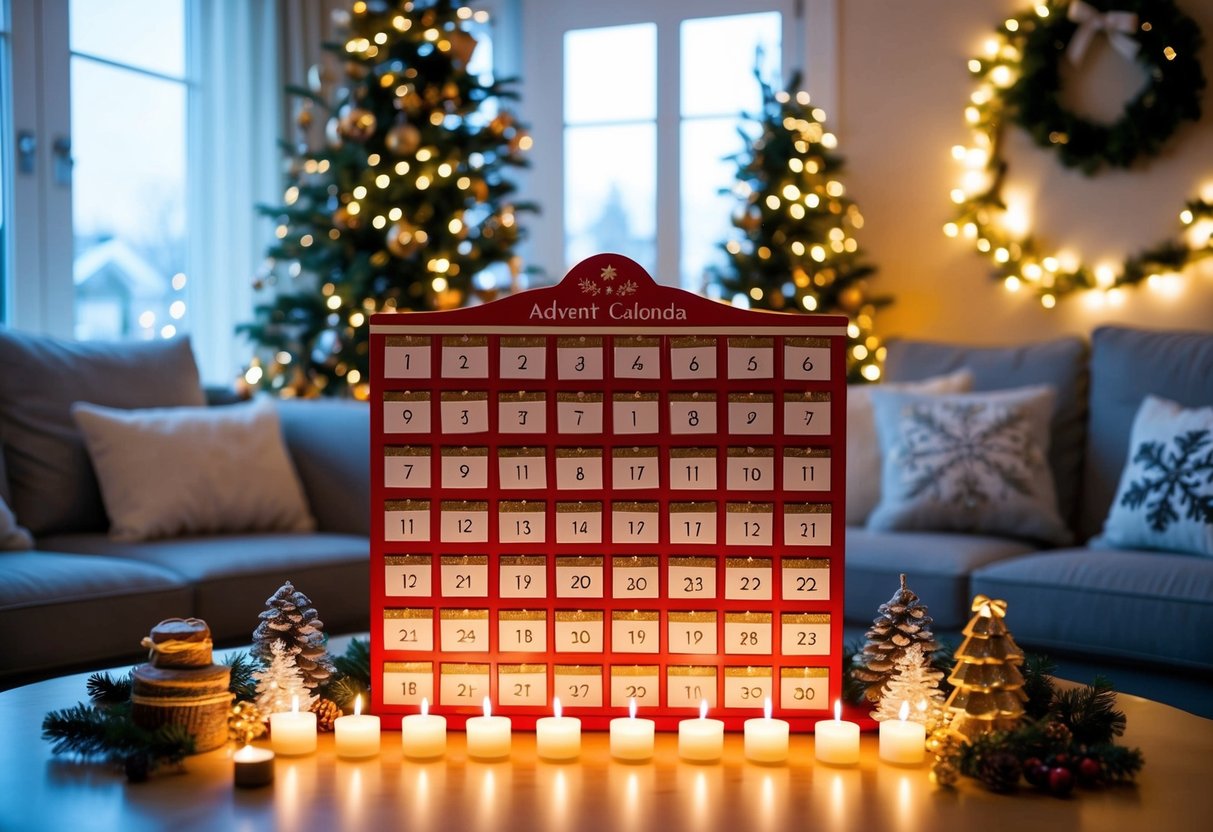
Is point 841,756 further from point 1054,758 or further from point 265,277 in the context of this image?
point 265,277

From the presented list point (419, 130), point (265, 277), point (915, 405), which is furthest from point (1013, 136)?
point (265, 277)

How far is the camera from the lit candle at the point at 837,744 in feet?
3.49

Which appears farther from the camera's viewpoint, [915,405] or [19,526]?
[915,405]

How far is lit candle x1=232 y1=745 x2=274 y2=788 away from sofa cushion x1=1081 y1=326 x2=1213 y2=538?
8.94ft

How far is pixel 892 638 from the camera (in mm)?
1186

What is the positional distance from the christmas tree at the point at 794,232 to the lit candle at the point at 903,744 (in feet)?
8.99

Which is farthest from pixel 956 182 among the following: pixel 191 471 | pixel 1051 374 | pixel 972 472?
pixel 191 471

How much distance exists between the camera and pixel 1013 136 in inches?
151

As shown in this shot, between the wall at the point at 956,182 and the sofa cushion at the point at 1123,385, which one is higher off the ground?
the wall at the point at 956,182

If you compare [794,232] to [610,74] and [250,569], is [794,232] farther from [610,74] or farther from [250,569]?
[250,569]

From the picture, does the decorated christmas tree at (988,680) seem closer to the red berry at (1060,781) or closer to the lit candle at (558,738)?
the red berry at (1060,781)

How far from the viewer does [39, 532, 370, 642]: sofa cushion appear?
99.6 inches

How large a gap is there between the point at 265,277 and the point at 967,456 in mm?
2331

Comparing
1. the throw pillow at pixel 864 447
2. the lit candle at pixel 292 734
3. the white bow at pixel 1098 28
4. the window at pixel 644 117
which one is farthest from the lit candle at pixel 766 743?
Answer: the window at pixel 644 117
